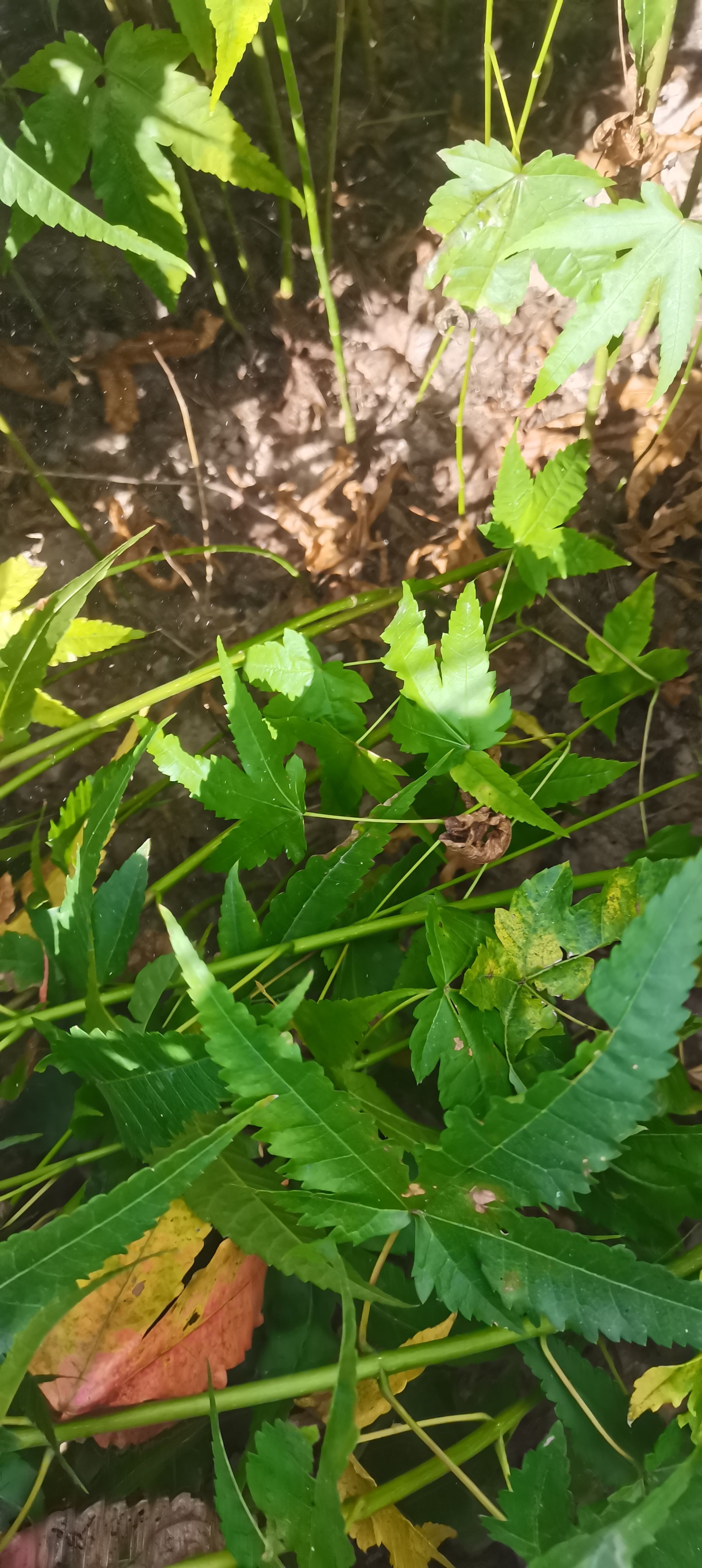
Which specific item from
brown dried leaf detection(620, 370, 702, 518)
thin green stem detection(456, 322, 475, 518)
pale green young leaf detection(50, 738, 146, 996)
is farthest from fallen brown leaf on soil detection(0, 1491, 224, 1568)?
brown dried leaf detection(620, 370, 702, 518)

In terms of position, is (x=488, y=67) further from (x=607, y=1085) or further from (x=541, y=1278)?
(x=541, y=1278)

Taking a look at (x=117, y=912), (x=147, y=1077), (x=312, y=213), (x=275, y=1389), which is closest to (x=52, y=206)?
(x=312, y=213)

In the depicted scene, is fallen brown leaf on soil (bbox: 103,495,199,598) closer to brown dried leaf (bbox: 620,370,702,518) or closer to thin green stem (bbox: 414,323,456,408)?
thin green stem (bbox: 414,323,456,408)

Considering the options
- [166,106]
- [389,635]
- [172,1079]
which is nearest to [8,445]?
[166,106]

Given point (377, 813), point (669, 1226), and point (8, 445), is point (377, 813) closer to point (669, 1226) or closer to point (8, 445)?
point (669, 1226)

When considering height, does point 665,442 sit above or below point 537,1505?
above
